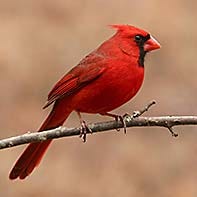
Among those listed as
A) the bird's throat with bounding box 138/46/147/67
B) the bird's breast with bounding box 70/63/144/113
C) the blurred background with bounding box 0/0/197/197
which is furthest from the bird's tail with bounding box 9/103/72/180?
the blurred background with bounding box 0/0/197/197

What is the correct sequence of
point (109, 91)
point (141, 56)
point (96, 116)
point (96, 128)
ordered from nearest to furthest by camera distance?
point (96, 128) < point (109, 91) < point (141, 56) < point (96, 116)

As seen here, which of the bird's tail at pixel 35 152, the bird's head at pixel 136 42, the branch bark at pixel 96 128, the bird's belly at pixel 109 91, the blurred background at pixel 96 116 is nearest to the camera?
the branch bark at pixel 96 128

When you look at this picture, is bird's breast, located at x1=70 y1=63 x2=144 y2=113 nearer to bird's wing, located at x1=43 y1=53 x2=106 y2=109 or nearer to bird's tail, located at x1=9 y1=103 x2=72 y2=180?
bird's wing, located at x1=43 y1=53 x2=106 y2=109

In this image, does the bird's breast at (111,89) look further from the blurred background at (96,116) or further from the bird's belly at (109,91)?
the blurred background at (96,116)

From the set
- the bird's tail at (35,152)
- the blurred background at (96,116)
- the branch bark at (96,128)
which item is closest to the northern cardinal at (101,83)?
the bird's tail at (35,152)

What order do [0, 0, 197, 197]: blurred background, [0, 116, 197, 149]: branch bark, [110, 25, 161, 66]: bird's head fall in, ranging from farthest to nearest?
[0, 0, 197, 197]: blurred background < [110, 25, 161, 66]: bird's head < [0, 116, 197, 149]: branch bark

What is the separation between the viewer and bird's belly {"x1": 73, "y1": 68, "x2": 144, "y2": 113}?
160 inches

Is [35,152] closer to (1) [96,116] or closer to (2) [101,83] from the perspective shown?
(2) [101,83]

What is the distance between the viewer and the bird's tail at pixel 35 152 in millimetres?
4184

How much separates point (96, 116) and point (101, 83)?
10.8 ft

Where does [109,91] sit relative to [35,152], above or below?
above

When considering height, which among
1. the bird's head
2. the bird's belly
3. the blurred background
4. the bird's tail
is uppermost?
the bird's head

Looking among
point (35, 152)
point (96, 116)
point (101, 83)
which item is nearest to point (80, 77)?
point (101, 83)

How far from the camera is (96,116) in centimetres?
742
